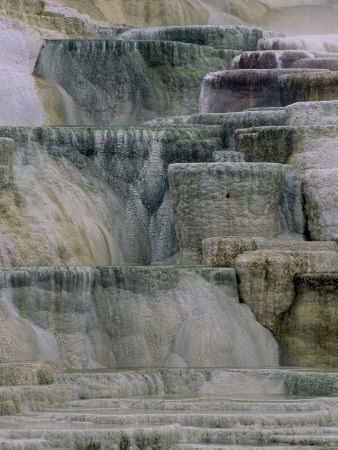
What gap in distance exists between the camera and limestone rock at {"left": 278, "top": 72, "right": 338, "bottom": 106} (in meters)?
17.8

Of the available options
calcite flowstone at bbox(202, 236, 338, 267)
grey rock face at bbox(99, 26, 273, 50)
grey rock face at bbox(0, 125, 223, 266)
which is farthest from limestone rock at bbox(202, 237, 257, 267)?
grey rock face at bbox(99, 26, 273, 50)

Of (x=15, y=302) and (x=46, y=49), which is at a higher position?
(x=46, y=49)

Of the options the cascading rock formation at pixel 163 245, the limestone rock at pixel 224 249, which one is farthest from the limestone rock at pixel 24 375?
the limestone rock at pixel 224 249

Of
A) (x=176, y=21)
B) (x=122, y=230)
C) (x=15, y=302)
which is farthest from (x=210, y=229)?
(x=176, y=21)

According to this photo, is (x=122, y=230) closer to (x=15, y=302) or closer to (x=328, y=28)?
(x=15, y=302)

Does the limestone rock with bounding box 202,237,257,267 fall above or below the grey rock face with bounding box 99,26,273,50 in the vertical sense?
below

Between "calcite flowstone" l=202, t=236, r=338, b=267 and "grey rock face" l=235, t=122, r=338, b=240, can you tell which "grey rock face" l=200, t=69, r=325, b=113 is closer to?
"grey rock face" l=235, t=122, r=338, b=240

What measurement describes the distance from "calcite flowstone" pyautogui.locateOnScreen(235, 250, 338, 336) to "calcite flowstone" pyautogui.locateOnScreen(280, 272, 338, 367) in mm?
102

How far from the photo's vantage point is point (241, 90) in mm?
18969

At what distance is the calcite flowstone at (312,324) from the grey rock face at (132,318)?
234 mm

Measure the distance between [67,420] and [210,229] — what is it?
5524mm

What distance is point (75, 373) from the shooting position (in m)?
10.6

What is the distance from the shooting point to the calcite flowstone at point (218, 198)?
46.1ft

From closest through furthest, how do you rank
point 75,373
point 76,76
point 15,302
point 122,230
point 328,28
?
point 75,373 < point 15,302 < point 122,230 < point 76,76 < point 328,28
